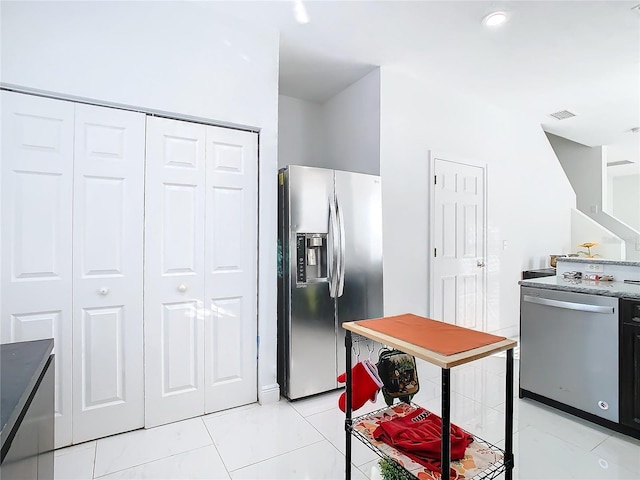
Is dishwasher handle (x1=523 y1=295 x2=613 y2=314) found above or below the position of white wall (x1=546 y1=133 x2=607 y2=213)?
below

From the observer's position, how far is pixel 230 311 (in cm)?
254

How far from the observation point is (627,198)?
8898mm

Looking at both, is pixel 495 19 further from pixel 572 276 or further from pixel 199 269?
pixel 199 269

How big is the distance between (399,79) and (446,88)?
27.3 inches

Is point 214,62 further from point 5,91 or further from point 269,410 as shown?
point 269,410

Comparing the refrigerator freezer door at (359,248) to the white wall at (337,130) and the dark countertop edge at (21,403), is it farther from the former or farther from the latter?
the dark countertop edge at (21,403)

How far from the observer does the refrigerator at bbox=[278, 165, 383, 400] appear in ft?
8.67

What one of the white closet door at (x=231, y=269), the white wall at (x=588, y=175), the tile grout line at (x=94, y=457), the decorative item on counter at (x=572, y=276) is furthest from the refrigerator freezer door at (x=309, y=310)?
the white wall at (x=588, y=175)

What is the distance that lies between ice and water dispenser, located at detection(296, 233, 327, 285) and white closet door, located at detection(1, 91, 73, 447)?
1461mm

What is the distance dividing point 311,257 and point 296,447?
129 centimetres

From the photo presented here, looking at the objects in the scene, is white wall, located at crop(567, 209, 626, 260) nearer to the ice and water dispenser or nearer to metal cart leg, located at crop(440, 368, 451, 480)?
the ice and water dispenser

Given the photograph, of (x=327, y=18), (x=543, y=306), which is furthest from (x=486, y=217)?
(x=327, y=18)

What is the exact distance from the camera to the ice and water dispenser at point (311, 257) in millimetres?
2676

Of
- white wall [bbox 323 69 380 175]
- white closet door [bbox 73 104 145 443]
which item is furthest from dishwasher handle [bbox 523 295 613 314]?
white closet door [bbox 73 104 145 443]
